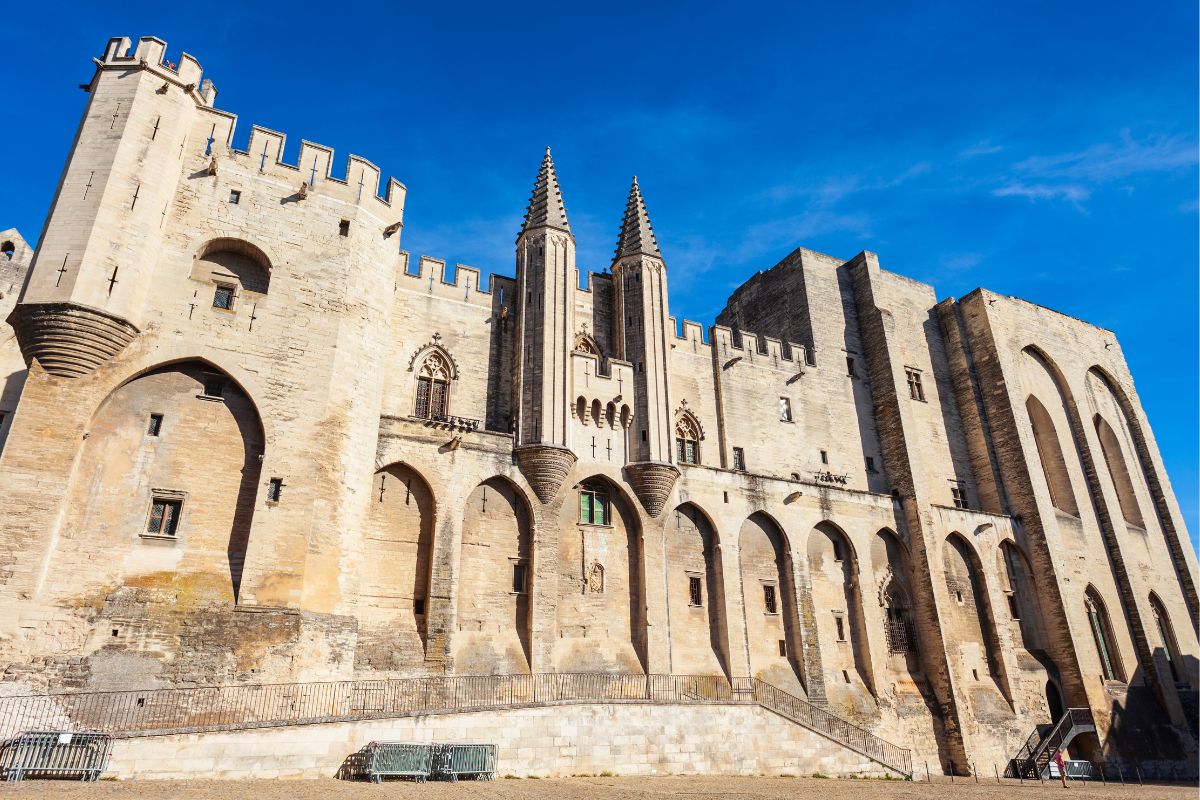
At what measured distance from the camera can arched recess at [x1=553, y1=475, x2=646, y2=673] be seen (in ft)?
68.8

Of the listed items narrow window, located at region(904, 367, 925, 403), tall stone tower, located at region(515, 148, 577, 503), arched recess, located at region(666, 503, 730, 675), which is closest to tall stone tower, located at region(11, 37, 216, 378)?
tall stone tower, located at region(515, 148, 577, 503)

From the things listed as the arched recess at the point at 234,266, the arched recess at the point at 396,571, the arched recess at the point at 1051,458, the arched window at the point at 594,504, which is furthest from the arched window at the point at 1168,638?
the arched recess at the point at 234,266

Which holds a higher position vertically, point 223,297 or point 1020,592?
point 223,297

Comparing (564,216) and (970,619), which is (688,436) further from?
(970,619)

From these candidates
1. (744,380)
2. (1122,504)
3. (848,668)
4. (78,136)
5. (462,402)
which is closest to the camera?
(78,136)

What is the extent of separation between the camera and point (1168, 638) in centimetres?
3291

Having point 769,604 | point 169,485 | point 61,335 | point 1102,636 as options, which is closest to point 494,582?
point 169,485

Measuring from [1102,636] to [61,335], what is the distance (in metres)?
37.0

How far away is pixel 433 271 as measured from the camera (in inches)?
949

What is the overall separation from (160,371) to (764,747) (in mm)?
17714

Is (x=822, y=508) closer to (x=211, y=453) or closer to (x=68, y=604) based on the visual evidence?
(x=211, y=453)

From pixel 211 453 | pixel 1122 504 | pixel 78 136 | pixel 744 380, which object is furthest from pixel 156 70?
pixel 1122 504

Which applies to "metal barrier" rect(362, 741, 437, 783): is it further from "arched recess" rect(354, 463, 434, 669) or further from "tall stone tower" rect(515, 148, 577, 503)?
"tall stone tower" rect(515, 148, 577, 503)

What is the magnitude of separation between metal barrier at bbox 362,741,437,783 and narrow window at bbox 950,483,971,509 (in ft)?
81.7
